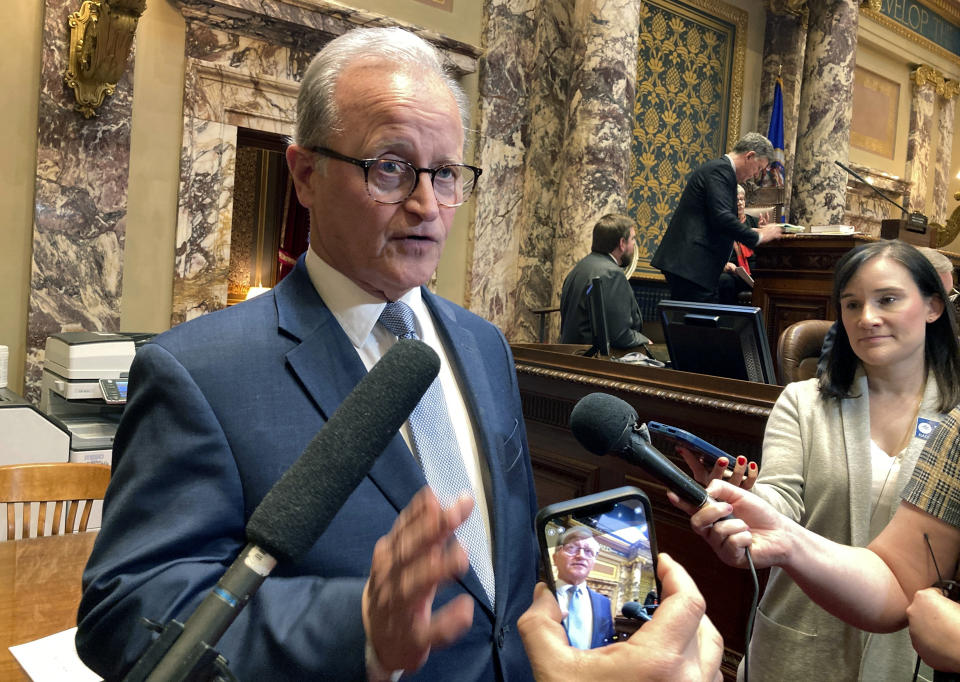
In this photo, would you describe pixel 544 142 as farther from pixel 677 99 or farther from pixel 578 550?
pixel 578 550

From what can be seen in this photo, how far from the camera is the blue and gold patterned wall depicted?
8.46m

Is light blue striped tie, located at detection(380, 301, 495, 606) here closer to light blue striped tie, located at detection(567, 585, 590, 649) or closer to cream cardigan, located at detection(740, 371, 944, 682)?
light blue striped tie, located at detection(567, 585, 590, 649)

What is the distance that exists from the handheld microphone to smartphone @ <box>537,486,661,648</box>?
31 centimetres

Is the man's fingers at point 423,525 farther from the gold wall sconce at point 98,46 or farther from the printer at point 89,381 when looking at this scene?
the gold wall sconce at point 98,46

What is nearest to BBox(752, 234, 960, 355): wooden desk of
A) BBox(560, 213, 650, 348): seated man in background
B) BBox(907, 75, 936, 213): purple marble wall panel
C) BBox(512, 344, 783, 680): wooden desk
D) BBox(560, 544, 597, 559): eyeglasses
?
BBox(560, 213, 650, 348): seated man in background

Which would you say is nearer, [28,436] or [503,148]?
[28,436]

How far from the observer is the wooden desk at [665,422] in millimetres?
2287

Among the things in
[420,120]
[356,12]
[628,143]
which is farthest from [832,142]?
[420,120]

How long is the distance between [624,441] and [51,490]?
1907 millimetres

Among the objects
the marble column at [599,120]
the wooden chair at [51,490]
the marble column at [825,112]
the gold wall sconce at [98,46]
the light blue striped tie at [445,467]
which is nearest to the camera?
the light blue striped tie at [445,467]

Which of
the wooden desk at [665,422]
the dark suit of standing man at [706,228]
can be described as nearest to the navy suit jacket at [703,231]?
the dark suit of standing man at [706,228]

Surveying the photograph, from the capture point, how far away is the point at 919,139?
11711 mm

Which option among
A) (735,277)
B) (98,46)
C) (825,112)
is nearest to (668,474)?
(98,46)

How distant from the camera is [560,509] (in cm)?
87
